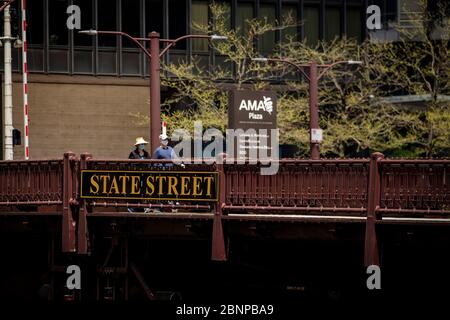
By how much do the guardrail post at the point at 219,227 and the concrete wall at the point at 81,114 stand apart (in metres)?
33.0

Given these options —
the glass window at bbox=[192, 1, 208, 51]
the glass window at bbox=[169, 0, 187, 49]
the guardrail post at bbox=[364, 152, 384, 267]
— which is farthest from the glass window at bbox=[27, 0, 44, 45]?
the guardrail post at bbox=[364, 152, 384, 267]

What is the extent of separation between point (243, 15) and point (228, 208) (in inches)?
1485

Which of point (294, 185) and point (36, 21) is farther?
point (36, 21)

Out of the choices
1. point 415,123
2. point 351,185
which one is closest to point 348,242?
point 351,185

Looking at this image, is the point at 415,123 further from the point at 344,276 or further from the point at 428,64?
the point at 344,276

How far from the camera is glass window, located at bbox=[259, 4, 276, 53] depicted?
197ft

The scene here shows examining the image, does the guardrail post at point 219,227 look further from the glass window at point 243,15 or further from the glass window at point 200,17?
the glass window at point 243,15

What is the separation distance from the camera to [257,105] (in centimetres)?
3284

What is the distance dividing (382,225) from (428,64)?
33.0 metres

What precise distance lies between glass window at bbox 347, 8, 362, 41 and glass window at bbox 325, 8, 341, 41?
0.52m

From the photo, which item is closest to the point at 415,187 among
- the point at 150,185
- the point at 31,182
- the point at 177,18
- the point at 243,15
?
the point at 150,185

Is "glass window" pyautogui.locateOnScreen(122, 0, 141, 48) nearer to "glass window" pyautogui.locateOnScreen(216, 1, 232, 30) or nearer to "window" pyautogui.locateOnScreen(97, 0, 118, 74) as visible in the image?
"window" pyautogui.locateOnScreen(97, 0, 118, 74)

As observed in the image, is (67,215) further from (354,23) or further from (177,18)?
(354,23)

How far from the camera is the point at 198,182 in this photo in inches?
920
